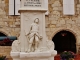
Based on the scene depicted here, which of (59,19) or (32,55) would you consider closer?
(32,55)

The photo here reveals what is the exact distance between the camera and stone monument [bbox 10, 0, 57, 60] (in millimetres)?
7672

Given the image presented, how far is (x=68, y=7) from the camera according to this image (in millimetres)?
15094

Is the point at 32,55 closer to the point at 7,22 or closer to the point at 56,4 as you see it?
the point at 7,22

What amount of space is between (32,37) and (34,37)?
0.25ft

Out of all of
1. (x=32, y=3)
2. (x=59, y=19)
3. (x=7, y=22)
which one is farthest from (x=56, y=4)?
(x=32, y=3)

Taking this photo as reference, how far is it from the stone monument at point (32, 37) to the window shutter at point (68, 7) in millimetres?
7255

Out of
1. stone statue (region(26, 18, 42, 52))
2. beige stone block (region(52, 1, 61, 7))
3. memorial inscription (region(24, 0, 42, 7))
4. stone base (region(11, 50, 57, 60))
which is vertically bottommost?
stone base (region(11, 50, 57, 60))

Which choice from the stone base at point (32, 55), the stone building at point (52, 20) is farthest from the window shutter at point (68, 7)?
the stone base at point (32, 55)

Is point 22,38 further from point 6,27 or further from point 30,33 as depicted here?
point 6,27

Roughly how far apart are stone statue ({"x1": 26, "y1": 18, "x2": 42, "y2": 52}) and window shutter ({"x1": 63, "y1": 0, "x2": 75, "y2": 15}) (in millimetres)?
7570

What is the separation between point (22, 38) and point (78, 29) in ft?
27.2

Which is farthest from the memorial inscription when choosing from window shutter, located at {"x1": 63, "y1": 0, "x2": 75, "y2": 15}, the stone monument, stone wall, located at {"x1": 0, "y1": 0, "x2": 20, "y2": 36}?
stone wall, located at {"x1": 0, "y1": 0, "x2": 20, "y2": 36}

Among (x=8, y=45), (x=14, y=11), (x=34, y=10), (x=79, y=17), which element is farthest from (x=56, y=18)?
(x=34, y=10)

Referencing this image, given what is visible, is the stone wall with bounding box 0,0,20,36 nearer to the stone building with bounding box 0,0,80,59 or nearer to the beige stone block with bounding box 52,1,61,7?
the stone building with bounding box 0,0,80,59
